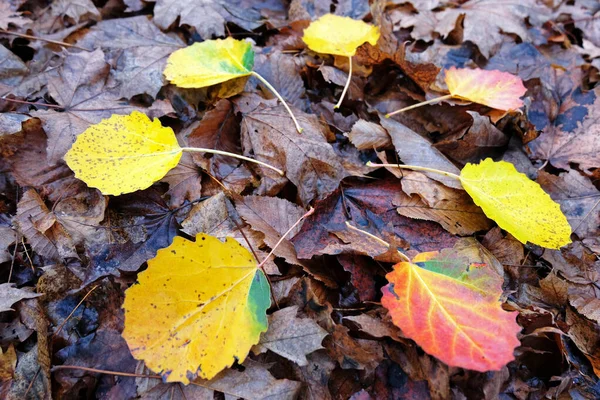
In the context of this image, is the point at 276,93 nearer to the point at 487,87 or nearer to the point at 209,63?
the point at 209,63

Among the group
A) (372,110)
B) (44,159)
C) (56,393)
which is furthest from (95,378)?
(372,110)

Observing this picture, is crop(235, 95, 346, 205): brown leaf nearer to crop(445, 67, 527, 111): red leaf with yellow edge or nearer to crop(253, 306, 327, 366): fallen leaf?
crop(253, 306, 327, 366): fallen leaf

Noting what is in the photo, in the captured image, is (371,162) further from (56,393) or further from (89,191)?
(56,393)

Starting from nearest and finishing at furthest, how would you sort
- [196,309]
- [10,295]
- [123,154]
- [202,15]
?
[196,309] < [10,295] < [123,154] < [202,15]

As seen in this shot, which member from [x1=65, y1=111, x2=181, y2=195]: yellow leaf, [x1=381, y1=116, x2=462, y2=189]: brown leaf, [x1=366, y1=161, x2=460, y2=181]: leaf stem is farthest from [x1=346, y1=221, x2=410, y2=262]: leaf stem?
[x1=65, y1=111, x2=181, y2=195]: yellow leaf

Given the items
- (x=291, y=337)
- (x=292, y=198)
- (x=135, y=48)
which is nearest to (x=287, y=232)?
(x=292, y=198)

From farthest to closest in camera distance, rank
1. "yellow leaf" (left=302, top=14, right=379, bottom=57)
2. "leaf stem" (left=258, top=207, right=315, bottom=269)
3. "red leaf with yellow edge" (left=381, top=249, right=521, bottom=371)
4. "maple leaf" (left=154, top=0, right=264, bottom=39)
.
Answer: "maple leaf" (left=154, top=0, right=264, bottom=39) < "yellow leaf" (left=302, top=14, right=379, bottom=57) < "leaf stem" (left=258, top=207, right=315, bottom=269) < "red leaf with yellow edge" (left=381, top=249, right=521, bottom=371)
